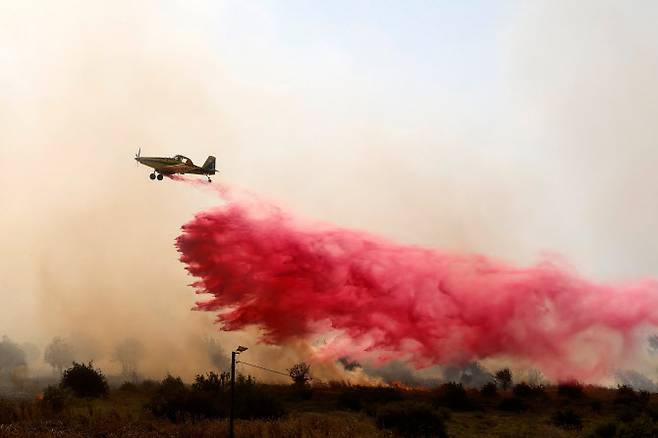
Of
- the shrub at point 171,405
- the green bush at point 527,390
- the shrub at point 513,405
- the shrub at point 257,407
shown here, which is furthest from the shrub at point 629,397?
the shrub at point 171,405

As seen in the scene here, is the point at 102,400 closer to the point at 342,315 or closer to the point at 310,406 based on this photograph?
the point at 310,406

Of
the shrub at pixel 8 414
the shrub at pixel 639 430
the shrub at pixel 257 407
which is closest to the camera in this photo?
the shrub at pixel 639 430

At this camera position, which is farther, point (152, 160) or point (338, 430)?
point (152, 160)

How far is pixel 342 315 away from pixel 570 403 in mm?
23381

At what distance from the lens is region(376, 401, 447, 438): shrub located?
40.7 m

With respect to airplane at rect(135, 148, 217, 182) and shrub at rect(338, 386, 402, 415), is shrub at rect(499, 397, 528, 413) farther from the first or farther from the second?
airplane at rect(135, 148, 217, 182)

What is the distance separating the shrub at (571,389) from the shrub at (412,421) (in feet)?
80.4

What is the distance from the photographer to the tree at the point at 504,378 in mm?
70062

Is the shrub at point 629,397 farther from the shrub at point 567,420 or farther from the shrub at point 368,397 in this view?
the shrub at point 368,397

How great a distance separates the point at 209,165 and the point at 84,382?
85.3 feet

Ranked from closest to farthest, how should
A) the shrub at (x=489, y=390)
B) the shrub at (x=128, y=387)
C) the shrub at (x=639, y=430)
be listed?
1. the shrub at (x=639, y=430)
2. the shrub at (x=489, y=390)
3. the shrub at (x=128, y=387)

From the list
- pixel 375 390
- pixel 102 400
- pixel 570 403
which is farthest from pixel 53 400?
pixel 570 403

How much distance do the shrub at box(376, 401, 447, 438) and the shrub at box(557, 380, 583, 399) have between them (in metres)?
24.5

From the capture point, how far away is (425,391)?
211ft
